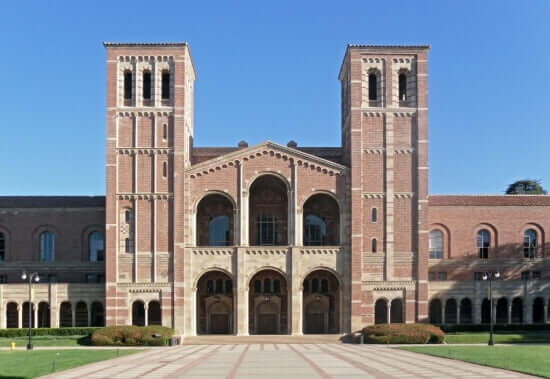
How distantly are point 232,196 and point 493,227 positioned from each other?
79.5 ft

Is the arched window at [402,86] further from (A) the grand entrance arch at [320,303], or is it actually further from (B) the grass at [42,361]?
(B) the grass at [42,361]

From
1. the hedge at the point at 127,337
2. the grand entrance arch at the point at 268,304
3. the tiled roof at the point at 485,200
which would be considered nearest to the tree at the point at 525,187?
the tiled roof at the point at 485,200

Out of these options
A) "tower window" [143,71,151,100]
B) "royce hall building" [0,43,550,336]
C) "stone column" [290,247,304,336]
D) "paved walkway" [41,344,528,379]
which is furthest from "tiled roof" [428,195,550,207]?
"paved walkway" [41,344,528,379]

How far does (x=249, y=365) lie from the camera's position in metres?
33.7

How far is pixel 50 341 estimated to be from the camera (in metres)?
53.3

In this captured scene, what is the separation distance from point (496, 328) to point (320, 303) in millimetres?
14686

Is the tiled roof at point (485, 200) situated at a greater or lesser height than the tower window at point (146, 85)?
lesser

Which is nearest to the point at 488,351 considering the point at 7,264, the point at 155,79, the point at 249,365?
the point at 249,365

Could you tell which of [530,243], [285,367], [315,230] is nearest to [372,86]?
[315,230]

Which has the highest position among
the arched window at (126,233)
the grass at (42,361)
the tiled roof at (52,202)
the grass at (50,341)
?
the tiled roof at (52,202)

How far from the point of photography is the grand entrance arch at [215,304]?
206ft

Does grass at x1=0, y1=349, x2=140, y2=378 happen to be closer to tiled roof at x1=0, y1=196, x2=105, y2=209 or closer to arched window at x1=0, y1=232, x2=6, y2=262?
arched window at x1=0, y1=232, x2=6, y2=262

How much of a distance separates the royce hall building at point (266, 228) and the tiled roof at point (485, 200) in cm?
352

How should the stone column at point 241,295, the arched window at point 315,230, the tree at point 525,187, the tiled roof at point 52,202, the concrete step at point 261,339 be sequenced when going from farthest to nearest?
the tree at point 525,187 < the tiled roof at point 52,202 < the arched window at point 315,230 < the stone column at point 241,295 < the concrete step at point 261,339
